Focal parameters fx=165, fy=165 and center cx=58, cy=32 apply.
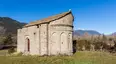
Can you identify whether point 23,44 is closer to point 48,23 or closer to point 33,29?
point 33,29

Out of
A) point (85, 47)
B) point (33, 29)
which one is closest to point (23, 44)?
point (33, 29)

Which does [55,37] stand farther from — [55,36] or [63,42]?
[63,42]

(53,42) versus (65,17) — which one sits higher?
(65,17)

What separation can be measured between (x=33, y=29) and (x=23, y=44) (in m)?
6.68

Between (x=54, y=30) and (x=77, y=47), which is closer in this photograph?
(x=54, y=30)

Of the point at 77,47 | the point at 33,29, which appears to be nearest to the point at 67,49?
the point at 33,29

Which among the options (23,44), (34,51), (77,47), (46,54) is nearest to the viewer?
(46,54)

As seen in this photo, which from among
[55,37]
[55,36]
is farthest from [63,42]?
[55,36]

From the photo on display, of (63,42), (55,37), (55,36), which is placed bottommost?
(63,42)

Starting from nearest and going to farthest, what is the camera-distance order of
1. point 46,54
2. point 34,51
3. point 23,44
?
point 46,54, point 34,51, point 23,44

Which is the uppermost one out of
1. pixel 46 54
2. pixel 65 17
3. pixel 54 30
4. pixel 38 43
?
pixel 65 17

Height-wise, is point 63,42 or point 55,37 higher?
point 55,37

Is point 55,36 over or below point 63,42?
over

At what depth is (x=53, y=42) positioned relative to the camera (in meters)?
31.6
